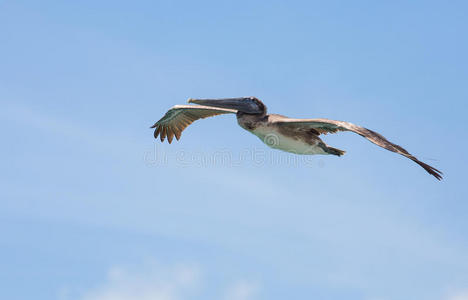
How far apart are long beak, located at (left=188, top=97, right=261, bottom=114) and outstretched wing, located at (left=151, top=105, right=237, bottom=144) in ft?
0.58

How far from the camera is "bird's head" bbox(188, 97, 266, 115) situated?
42.5ft

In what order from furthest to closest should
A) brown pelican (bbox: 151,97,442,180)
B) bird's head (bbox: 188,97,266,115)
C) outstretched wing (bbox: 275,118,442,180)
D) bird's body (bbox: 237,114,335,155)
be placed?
bird's head (bbox: 188,97,266,115) < bird's body (bbox: 237,114,335,155) < brown pelican (bbox: 151,97,442,180) < outstretched wing (bbox: 275,118,442,180)

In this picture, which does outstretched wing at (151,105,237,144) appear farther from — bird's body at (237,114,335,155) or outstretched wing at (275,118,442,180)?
outstretched wing at (275,118,442,180)

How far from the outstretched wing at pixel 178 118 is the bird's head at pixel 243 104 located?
246mm

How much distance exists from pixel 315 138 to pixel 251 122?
4.93 feet

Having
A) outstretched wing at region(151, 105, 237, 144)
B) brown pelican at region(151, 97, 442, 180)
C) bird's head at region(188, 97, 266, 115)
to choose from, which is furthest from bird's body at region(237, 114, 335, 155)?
outstretched wing at region(151, 105, 237, 144)

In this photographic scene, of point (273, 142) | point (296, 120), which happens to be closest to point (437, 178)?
point (296, 120)

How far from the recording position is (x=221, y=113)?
14359 millimetres

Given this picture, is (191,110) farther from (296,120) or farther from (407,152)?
(407,152)

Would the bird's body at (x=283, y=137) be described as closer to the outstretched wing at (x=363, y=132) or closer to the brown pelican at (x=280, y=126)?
the brown pelican at (x=280, y=126)

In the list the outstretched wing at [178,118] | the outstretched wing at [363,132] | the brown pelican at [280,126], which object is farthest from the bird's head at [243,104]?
the outstretched wing at [363,132]

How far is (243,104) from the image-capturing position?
13172 mm

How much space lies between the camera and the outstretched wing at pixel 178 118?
1451 cm

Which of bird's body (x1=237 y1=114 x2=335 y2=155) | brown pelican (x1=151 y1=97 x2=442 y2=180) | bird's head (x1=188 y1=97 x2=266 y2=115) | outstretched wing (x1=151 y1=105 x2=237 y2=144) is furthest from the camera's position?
outstretched wing (x1=151 y1=105 x2=237 y2=144)
